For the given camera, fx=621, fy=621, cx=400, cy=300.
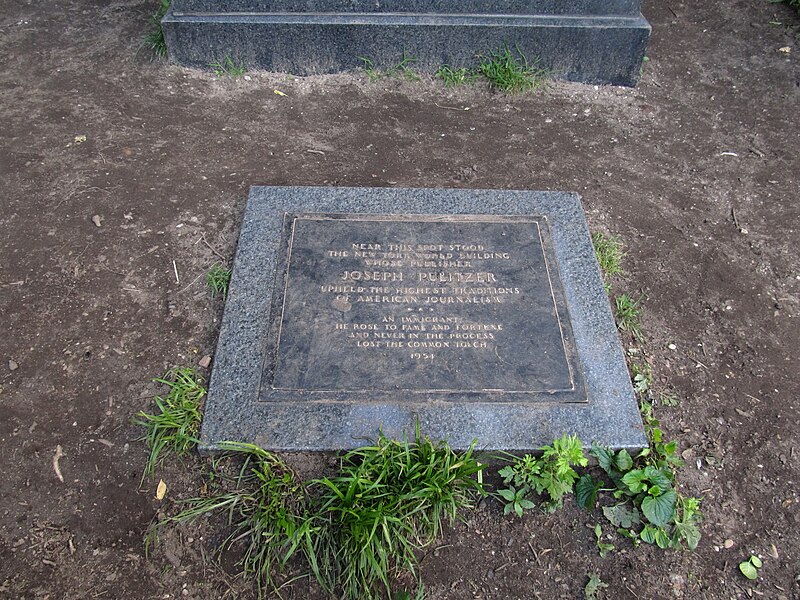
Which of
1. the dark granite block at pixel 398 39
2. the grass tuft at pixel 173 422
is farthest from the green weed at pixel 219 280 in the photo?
the dark granite block at pixel 398 39

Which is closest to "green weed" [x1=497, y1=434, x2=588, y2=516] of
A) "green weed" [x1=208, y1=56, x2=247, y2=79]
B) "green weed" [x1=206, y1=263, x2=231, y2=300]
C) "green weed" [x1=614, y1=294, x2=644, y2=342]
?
"green weed" [x1=614, y1=294, x2=644, y2=342]

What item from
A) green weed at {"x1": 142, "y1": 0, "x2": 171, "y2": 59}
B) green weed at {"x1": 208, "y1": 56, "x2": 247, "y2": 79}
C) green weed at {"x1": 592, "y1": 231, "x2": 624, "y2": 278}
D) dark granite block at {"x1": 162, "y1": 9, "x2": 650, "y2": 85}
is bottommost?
green weed at {"x1": 592, "y1": 231, "x2": 624, "y2": 278}

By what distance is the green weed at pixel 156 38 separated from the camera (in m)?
4.16

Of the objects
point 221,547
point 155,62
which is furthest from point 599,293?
point 155,62

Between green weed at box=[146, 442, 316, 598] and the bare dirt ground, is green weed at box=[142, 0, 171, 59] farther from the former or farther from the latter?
green weed at box=[146, 442, 316, 598]

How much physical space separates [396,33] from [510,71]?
772 mm

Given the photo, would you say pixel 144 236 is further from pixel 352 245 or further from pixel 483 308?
pixel 483 308

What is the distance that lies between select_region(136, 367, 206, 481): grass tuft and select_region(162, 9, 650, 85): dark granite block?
2.48 meters

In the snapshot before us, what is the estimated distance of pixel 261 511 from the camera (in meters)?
2.14

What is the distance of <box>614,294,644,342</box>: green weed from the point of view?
9.19ft

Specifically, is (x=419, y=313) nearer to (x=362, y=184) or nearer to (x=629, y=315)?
(x=629, y=315)

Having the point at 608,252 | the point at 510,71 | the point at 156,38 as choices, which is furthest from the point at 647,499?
the point at 156,38

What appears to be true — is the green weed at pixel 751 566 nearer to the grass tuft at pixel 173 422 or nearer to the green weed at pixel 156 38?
the grass tuft at pixel 173 422

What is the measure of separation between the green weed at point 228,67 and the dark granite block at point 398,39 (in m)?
0.03
